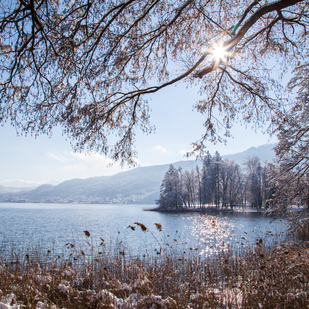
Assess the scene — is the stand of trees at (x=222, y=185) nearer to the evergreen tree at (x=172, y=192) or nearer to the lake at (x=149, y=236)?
the evergreen tree at (x=172, y=192)

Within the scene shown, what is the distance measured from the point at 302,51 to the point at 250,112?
2.24 metres

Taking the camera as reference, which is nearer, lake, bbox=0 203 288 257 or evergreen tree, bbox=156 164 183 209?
lake, bbox=0 203 288 257

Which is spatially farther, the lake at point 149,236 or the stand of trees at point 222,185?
the stand of trees at point 222,185

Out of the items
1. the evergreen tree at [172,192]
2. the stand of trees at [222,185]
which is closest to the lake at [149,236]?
the stand of trees at [222,185]

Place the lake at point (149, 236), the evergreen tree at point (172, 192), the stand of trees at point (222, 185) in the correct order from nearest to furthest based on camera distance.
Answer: the lake at point (149, 236)
the stand of trees at point (222, 185)
the evergreen tree at point (172, 192)

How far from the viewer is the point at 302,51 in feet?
19.8

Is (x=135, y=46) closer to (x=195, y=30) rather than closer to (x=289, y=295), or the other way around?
(x=195, y=30)

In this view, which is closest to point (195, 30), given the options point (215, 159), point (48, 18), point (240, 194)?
point (48, 18)

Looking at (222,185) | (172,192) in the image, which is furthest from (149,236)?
(222,185)

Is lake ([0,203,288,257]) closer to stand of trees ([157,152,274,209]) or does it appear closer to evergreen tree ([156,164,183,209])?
stand of trees ([157,152,274,209])

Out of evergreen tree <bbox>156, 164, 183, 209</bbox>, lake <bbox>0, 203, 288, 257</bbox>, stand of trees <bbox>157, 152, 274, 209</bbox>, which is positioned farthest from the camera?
evergreen tree <bbox>156, 164, 183, 209</bbox>

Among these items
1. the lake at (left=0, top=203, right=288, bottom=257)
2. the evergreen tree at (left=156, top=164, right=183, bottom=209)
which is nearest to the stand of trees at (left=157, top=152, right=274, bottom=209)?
the evergreen tree at (left=156, top=164, right=183, bottom=209)

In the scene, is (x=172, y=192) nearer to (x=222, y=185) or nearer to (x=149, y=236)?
(x=222, y=185)

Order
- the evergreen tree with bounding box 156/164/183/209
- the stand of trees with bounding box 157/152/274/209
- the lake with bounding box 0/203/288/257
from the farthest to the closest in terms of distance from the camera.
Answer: the evergreen tree with bounding box 156/164/183/209 < the stand of trees with bounding box 157/152/274/209 < the lake with bounding box 0/203/288/257
